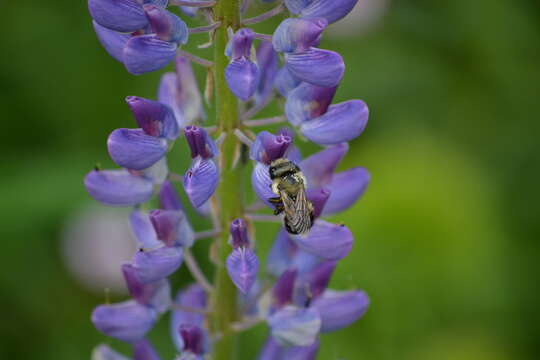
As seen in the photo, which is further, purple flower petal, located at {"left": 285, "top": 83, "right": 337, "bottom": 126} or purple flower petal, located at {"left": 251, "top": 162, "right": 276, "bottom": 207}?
purple flower petal, located at {"left": 285, "top": 83, "right": 337, "bottom": 126}

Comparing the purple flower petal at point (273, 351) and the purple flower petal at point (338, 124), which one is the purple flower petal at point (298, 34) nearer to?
the purple flower petal at point (338, 124)

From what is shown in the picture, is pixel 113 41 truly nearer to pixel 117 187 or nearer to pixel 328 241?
pixel 117 187

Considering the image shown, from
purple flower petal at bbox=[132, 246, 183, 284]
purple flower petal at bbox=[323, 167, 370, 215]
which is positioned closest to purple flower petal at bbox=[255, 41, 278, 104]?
purple flower petal at bbox=[323, 167, 370, 215]

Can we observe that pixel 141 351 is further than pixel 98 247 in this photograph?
No

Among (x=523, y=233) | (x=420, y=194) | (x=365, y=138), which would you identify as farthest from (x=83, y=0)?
(x=523, y=233)

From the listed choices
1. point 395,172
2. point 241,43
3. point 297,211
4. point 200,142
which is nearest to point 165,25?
point 241,43

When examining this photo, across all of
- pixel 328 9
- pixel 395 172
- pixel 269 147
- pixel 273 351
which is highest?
pixel 328 9

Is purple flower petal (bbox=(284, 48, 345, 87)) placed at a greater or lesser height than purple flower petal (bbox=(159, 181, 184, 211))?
greater

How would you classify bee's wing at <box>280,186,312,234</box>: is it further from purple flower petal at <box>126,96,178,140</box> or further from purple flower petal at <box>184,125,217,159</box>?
purple flower petal at <box>126,96,178,140</box>
